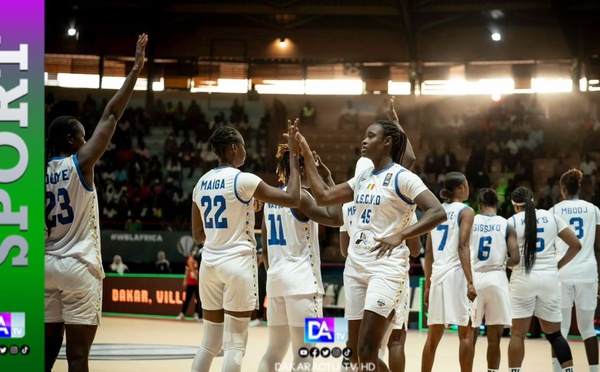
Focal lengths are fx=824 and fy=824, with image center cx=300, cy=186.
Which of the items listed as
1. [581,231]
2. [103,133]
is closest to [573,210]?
[581,231]

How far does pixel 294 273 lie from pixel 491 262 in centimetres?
285

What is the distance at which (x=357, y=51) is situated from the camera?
101 ft

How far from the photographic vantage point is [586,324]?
909 cm

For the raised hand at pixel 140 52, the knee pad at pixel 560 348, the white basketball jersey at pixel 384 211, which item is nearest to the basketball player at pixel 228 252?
the white basketball jersey at pixel 384 211

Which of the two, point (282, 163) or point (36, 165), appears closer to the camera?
point (36, 165)

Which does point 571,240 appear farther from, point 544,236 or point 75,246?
point 75,246

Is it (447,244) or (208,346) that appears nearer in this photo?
(208,346)

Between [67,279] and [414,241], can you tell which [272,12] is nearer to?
[414,241]

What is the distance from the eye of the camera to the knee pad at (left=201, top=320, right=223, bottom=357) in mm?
6535

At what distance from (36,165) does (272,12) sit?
25.6 metres

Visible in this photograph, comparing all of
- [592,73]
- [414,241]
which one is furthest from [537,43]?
[414,241]

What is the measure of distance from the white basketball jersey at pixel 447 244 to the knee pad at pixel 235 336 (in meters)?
2.60

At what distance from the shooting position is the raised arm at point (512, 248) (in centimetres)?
848

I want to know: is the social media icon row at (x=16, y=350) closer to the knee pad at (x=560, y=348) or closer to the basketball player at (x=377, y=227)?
the basketball player at (x=377, y=227)
